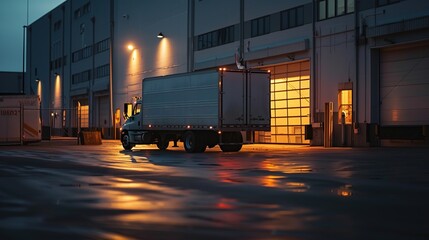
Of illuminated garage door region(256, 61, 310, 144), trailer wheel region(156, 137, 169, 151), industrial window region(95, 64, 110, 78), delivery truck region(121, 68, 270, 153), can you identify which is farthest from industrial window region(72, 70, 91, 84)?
delivery truck region(121, 68, 270, 153)

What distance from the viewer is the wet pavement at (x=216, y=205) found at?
276 inches

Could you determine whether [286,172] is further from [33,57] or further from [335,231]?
[33,57]

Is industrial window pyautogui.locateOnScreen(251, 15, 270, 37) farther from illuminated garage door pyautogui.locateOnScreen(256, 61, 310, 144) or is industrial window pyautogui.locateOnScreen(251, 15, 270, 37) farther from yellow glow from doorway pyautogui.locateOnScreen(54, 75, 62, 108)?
yellow glow from doorway pyautogui.locateOnScreen(54, 75, 62, 108)

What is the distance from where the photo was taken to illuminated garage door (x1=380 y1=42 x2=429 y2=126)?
3073 cm

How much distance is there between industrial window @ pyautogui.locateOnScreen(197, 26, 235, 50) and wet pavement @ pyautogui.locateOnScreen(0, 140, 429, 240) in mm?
29074

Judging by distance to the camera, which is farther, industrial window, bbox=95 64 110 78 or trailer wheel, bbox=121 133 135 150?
industrial window, bbox=95 64 110 78

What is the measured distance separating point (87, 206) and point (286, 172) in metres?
7.57

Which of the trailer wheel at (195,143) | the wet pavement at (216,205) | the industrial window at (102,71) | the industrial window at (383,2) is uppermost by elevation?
the industrial window at (383,2)

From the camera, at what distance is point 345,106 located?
3450 cm

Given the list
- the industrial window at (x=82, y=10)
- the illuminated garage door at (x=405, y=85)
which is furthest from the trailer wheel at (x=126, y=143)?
the industrial window at (x=82, y=10)

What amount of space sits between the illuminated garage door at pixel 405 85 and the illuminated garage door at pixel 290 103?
6467 mm

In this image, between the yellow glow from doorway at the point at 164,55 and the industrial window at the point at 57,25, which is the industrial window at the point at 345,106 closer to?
the yellow glow from doorway at the point at 164,55

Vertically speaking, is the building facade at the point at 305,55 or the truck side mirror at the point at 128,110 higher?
the building facade at the point at 305,55

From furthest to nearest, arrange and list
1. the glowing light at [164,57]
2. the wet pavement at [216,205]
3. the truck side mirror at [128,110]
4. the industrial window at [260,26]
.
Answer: the glowing light at [164,57] < the industrial window at [260,26] < the truck side mirror at [128,110] < the wet pavement at [216,205]
